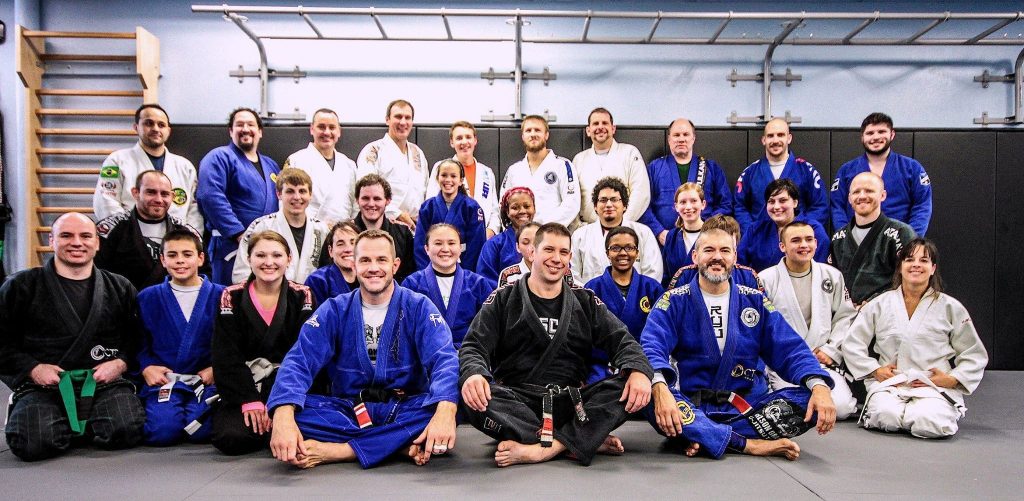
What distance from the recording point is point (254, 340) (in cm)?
330

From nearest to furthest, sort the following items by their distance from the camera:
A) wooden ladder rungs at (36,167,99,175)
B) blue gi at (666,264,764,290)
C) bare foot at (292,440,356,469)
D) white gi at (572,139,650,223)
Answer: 1. bare foot at (292,440,356,469)
2. blue gi at (666,264,764,290)
3. white gi at (572,139,650,223)
4. wooden ladder rungs at (36,167,99,175)

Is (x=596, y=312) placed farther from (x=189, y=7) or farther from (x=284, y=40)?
(x=189, y=7)

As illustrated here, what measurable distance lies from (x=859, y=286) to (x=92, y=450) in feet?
15.4

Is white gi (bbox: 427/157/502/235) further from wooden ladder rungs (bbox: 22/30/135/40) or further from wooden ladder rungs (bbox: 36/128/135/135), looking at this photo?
wooden ladder rungs (bbox: 22/30/135/40)

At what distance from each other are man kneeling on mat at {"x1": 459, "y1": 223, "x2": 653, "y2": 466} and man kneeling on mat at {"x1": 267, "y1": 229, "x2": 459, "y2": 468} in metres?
0.17

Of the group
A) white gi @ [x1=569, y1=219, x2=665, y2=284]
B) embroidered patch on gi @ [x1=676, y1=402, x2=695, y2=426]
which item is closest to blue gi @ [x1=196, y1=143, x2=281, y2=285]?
white gi @ [x1=569, y1=219, x2=665, y2=284]

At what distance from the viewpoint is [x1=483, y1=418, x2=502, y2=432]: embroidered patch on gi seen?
2887 millimetres

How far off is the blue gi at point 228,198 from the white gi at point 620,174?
252 centimetres

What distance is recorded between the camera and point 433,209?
16.1 ft

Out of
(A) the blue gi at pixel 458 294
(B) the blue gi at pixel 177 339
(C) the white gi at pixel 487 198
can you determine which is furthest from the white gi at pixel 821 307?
(B) the blue gi at pixel 177 339

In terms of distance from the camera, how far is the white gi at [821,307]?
4.11m

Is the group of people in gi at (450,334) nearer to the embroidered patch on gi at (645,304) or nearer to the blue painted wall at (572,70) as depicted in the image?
the embroidered patch on gi at (645,304)

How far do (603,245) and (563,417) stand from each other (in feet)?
6.01

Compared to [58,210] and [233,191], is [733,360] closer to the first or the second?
[233,191]
